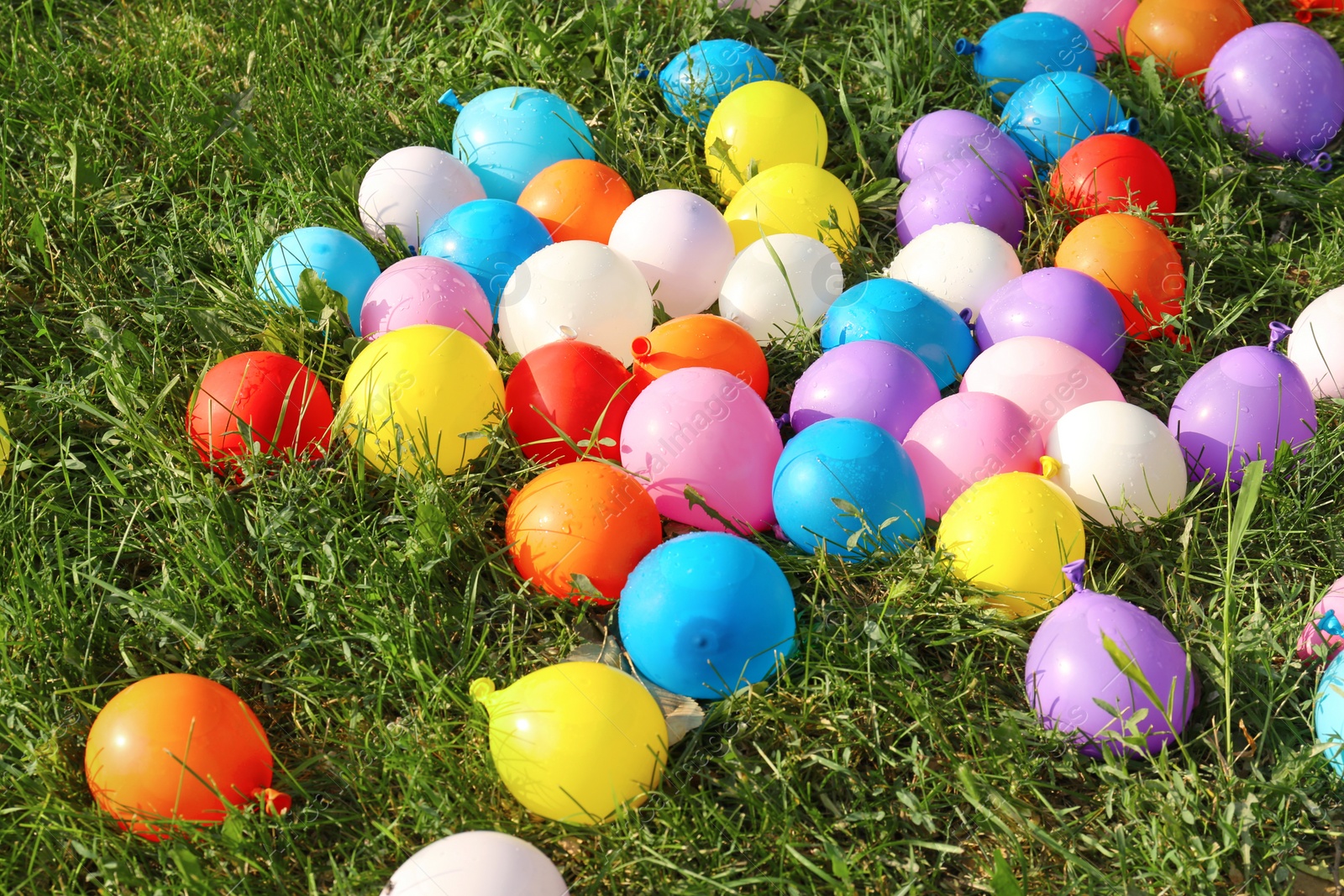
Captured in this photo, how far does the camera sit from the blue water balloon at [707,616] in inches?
74.0

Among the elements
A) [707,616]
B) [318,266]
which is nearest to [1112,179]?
[707,616]

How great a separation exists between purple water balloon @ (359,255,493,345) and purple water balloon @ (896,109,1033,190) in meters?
1.28

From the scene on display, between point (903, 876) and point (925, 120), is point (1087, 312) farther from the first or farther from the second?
point (903, 876)

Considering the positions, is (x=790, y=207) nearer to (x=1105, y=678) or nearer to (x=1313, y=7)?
(x=1105, y=678)

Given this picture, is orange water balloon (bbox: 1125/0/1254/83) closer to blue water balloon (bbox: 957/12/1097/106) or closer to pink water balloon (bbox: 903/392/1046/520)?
blue water balloon (bbox: 957/12/1097/106)

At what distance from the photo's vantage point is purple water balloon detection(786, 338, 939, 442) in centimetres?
227

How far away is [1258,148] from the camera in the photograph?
3.15 metres

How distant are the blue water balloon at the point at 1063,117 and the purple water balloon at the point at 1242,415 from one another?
3.13ft

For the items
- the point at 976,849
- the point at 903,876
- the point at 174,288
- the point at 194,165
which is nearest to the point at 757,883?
the point at 903,876

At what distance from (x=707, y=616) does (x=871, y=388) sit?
667 mm

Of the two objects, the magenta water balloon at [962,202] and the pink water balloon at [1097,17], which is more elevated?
the pink water balloon at [1097,17]

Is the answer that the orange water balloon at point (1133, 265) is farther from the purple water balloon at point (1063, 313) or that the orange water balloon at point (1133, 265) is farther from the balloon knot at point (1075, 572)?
the balloon knot at point (1075, 572)

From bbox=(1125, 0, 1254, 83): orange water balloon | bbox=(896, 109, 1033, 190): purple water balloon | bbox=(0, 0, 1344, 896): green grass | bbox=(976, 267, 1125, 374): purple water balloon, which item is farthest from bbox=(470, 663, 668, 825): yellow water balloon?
bbox=(1125, 0, 1254, 83): orange water balloon

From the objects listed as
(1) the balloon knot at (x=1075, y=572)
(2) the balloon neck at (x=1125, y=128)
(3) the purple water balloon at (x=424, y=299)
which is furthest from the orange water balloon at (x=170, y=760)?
(2) the balloon neck at (x=1125, y=128)
